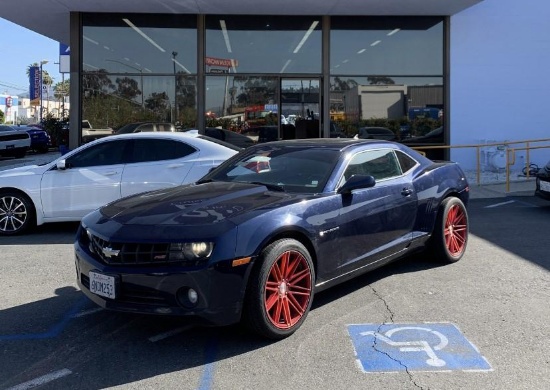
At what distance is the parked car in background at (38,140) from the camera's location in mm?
28495

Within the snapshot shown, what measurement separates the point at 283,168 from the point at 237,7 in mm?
9982

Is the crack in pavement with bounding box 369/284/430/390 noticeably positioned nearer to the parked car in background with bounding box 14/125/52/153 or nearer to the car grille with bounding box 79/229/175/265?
the car grille with bounding box 79/229/175/265

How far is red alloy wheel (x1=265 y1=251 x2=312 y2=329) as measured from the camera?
4.20 meters

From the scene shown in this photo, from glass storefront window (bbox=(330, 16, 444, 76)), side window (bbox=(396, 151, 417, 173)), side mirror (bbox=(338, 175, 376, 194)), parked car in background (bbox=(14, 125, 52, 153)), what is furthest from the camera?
parked car in background (bbox=(14, 125, 52, 153))

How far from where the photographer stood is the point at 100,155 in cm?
851

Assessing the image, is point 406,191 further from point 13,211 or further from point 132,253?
point 13,211

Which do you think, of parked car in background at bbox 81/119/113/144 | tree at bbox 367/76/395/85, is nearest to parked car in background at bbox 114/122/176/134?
parked car in background at bbox 81/119/113/144

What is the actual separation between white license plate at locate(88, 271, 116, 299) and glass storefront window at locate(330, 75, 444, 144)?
1191 cm

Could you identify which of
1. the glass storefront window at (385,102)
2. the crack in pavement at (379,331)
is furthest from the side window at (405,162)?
the glass storefront window at (385,102)

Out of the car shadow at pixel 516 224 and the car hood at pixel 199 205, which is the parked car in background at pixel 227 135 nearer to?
the car shadow at pixel 516 224

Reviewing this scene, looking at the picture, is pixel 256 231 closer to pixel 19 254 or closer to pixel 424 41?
pixel 19 254

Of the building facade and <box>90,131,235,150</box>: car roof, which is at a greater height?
the building facade

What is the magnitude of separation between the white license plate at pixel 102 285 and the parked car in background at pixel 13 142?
2390 cm

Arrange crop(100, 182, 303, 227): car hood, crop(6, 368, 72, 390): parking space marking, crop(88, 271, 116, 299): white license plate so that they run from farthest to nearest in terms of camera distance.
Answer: crop(100, 182, 303, 227): car hood, crop(88, 271, 116, 299): white license plate, crop(6, 368, 72, 390): parking space marking
